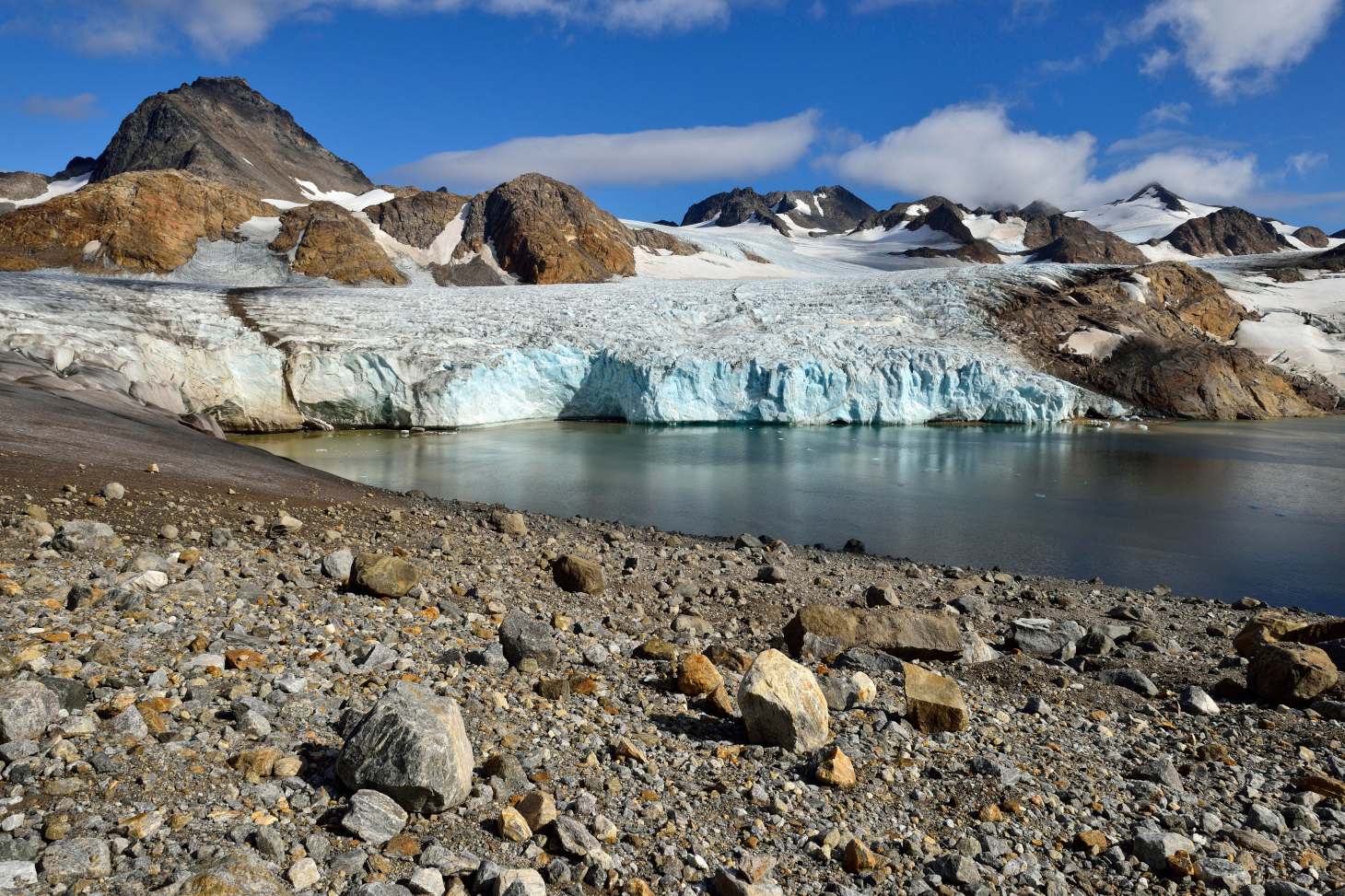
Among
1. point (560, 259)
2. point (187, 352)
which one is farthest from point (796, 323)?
point (560, 259)

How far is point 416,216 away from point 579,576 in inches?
1799

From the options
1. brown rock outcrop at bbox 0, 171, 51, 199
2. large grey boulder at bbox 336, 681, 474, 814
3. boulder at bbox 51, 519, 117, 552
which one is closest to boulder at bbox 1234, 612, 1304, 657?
large grey boulder at bbox 336, 681, 474, 814

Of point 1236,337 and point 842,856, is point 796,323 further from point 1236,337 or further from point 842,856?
point 842,856

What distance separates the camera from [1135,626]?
15.3 feet

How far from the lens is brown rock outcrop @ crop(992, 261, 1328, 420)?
20.2m

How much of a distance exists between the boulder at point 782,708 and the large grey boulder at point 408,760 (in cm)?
99

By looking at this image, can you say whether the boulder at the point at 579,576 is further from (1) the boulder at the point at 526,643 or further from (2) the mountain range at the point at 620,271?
(2) the mountain range at the point at 620,271

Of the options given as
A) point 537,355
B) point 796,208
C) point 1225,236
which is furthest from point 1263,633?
point 796,208

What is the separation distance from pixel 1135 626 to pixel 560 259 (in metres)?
40.3

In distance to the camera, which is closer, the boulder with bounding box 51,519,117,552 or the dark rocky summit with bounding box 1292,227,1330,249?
the boulder with bounding box 51,519,117,552

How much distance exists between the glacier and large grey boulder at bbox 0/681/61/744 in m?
12.1

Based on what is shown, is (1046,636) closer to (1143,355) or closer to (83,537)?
(83,537)

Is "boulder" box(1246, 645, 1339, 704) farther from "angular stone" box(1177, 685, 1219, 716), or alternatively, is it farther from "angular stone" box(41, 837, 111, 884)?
"angular stone" box(41, 837, 111, 884)

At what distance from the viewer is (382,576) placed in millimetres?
3768
